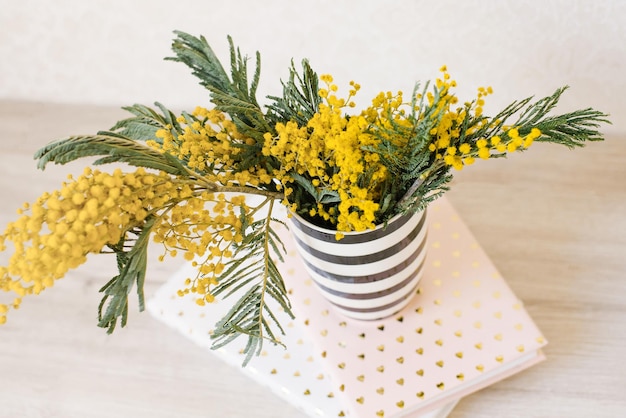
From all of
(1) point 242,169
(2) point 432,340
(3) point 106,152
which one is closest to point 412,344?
(2) point 432,340

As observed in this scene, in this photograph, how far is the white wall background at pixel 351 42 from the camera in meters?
0.75

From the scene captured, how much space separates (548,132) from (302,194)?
0.22m

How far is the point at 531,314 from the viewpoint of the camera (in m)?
0.74

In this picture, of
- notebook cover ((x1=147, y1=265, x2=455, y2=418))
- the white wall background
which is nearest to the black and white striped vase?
notebook cover ((x1=147, y1=265, x2=455, y2=418))

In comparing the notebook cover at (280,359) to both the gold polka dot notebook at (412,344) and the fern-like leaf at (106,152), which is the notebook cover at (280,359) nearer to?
the gold polka dot notebook at (412,344)

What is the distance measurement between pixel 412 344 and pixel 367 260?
18 cm

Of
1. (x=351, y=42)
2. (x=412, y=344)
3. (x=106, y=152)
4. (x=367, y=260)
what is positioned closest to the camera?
(x=106, y=152)

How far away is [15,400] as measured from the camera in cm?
78

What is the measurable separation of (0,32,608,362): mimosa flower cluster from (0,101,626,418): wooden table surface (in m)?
0.26

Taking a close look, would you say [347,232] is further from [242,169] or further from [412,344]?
[412,344]

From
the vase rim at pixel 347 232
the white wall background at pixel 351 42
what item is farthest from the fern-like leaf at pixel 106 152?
the white wall background at pixel 351 42

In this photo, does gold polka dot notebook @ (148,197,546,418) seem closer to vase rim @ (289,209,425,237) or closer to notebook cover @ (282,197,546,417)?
notebook cover @ (282,197,546,417)

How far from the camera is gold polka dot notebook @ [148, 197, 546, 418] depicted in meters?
0.65

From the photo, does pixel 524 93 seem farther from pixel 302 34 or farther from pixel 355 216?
pixel 355 216
